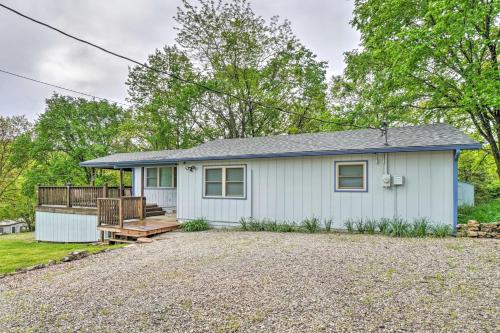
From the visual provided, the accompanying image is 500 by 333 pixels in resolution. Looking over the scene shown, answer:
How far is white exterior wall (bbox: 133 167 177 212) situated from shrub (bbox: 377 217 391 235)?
8.93 metres

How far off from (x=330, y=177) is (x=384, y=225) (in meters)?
1.95

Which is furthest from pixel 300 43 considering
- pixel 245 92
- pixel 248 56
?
pixel 245 92

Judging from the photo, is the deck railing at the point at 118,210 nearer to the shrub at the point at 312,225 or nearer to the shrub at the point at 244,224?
the shrub at the point at 244,224

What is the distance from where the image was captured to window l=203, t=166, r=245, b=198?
33.3ft

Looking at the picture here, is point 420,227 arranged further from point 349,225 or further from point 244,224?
point 244,224

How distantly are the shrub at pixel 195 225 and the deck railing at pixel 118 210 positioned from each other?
1817mm

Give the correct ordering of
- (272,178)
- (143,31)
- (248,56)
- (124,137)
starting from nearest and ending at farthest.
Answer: (272,178) < (143,31) < (248,56) < (124,137)

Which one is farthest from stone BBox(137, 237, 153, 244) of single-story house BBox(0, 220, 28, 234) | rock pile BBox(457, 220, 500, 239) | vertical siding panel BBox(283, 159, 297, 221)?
single-story house BBox(0, 220, 28, 234)

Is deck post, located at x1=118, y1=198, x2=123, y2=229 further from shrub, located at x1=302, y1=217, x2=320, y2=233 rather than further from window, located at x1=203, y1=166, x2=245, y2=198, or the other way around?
shrub, located at x1=302, y1=217, x2=320, y2=233

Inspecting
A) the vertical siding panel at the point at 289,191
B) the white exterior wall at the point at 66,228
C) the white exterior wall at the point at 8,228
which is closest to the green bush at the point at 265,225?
the vertical siding panel at the point at 289,191

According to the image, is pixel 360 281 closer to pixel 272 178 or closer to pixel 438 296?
pixel 438 296

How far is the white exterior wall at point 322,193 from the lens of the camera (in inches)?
298

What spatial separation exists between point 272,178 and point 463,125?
A: 10.9 metres

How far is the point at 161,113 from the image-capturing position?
2177 centimetres
